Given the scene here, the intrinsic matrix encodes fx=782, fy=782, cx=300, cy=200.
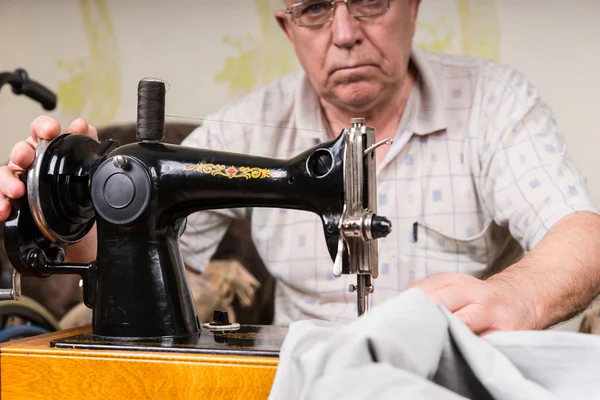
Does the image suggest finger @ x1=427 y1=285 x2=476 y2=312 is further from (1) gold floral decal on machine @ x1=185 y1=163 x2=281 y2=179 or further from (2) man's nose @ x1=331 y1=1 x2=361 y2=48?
(2) man's nose @ x1=331 y1=1 x2=361 y2=48

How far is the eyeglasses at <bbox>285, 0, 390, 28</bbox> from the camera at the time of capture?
6.15 feet

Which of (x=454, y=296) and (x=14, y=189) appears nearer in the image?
(x=454, y=296)

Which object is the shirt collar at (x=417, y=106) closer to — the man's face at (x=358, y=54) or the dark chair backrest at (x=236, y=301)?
the man's face at (x=358, y=54)

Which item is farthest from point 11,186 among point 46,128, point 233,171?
point 233,171

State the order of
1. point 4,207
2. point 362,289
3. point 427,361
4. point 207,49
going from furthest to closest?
1. point 207,49
2. point 4,207
3. point 362,289
4. point 427,361

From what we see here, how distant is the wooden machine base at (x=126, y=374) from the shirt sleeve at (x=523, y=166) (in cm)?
93

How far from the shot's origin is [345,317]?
198 centimetres

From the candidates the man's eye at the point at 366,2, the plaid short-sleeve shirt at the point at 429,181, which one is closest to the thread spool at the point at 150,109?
the plaid short-sleeve shirt at the point at 429,181

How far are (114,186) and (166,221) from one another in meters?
0.10

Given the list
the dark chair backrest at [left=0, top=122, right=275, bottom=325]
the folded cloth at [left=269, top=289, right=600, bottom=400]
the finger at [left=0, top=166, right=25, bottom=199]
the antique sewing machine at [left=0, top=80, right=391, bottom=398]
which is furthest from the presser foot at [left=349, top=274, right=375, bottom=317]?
the dark chair backrest at [left=0, top=122, right=275, bottom=325]

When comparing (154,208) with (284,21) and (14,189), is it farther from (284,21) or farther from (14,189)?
(284,21)

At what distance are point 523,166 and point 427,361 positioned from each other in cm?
121

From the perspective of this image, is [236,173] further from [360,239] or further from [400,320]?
[400,320]

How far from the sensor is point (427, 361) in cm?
77
